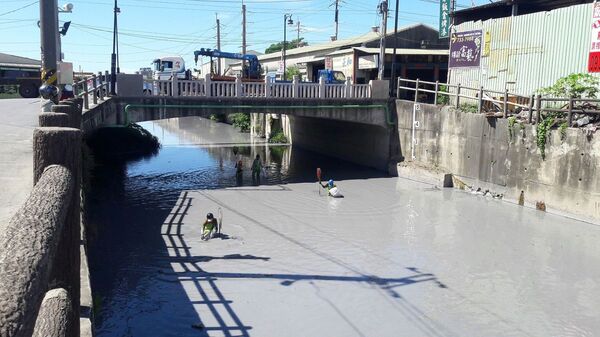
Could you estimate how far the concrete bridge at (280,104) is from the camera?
870 inches

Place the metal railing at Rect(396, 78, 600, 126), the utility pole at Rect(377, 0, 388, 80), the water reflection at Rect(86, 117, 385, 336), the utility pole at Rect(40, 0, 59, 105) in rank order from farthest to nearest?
1. the utility pole at Rect(377, 0, 388, 80)
2. the metal railing at Rect(396, 78, 600, 126)
3. the utility pole at Rect(40, 0, 59, 105)
4. the water reflection at Rect(86, 117, 385, 336)

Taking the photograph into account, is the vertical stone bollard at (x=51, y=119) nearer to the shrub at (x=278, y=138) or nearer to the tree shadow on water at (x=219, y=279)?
the tree shadow on water at (x=219, y=279)

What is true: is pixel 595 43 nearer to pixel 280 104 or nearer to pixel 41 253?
pixel 280 104

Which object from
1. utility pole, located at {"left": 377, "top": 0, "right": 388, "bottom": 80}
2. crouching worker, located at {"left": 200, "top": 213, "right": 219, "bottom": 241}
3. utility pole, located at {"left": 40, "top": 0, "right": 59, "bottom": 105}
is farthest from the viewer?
utility pole, located at {"left": 377, "top": 0, "right": 388, "bottom": 80}

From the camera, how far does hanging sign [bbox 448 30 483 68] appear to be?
25.5 meters

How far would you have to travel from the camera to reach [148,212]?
18.6 meters

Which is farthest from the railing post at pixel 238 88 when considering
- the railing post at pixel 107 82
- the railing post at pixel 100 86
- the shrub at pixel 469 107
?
the shrub at pixel 469 107

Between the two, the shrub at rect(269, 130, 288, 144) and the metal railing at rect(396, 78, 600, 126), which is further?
the shrub at rect(269, 130, 288, 144)

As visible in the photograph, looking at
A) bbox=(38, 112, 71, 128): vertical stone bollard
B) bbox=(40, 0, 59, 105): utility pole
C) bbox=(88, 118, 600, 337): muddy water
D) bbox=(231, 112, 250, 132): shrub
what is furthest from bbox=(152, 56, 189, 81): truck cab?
bbox=(38, 112, 71, 128): vertical stone bollard

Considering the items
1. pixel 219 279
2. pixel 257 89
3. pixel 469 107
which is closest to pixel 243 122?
pixel 257 89

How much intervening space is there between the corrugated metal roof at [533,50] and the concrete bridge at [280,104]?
473 cm

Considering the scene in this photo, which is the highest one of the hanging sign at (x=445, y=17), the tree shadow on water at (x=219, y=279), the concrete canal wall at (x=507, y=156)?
the hanging sign at (x=445, y=17)

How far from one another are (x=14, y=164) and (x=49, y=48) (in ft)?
15.2

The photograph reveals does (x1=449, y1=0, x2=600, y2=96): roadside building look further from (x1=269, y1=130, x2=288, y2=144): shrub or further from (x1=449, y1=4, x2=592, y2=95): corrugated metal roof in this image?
(x1=269, y1=130, x2=288, y2=144): shrub
